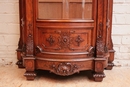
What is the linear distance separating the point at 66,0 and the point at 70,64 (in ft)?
1.51

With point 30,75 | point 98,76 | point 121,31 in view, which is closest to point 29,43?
point 30,75

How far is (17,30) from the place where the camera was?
A: 1.67m

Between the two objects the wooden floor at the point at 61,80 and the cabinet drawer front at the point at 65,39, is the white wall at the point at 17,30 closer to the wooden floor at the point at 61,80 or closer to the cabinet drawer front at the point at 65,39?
the wooden floor at the point at 61,80

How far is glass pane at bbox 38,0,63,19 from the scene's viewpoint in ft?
4.14

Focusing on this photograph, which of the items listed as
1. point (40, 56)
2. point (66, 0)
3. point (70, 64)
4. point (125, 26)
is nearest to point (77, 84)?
point (70, 64)

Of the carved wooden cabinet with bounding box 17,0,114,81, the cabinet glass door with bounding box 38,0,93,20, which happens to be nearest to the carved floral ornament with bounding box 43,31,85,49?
the carved wooden cabinet with bounding box 17,0,114,81

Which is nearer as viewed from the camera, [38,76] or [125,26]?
[38,76]

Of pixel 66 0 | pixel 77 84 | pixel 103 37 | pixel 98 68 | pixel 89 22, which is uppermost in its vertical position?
pixel 66 0

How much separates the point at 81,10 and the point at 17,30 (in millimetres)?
712

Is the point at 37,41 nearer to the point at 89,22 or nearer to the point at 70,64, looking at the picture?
the point at 70,64

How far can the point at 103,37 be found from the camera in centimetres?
128

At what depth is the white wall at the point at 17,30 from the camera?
5.29ft

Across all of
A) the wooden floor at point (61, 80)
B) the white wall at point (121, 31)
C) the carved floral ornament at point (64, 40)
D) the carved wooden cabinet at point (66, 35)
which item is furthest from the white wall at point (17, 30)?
the carved floral ornament at point (64, 40)

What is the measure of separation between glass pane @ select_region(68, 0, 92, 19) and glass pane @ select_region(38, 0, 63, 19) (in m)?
0.09
